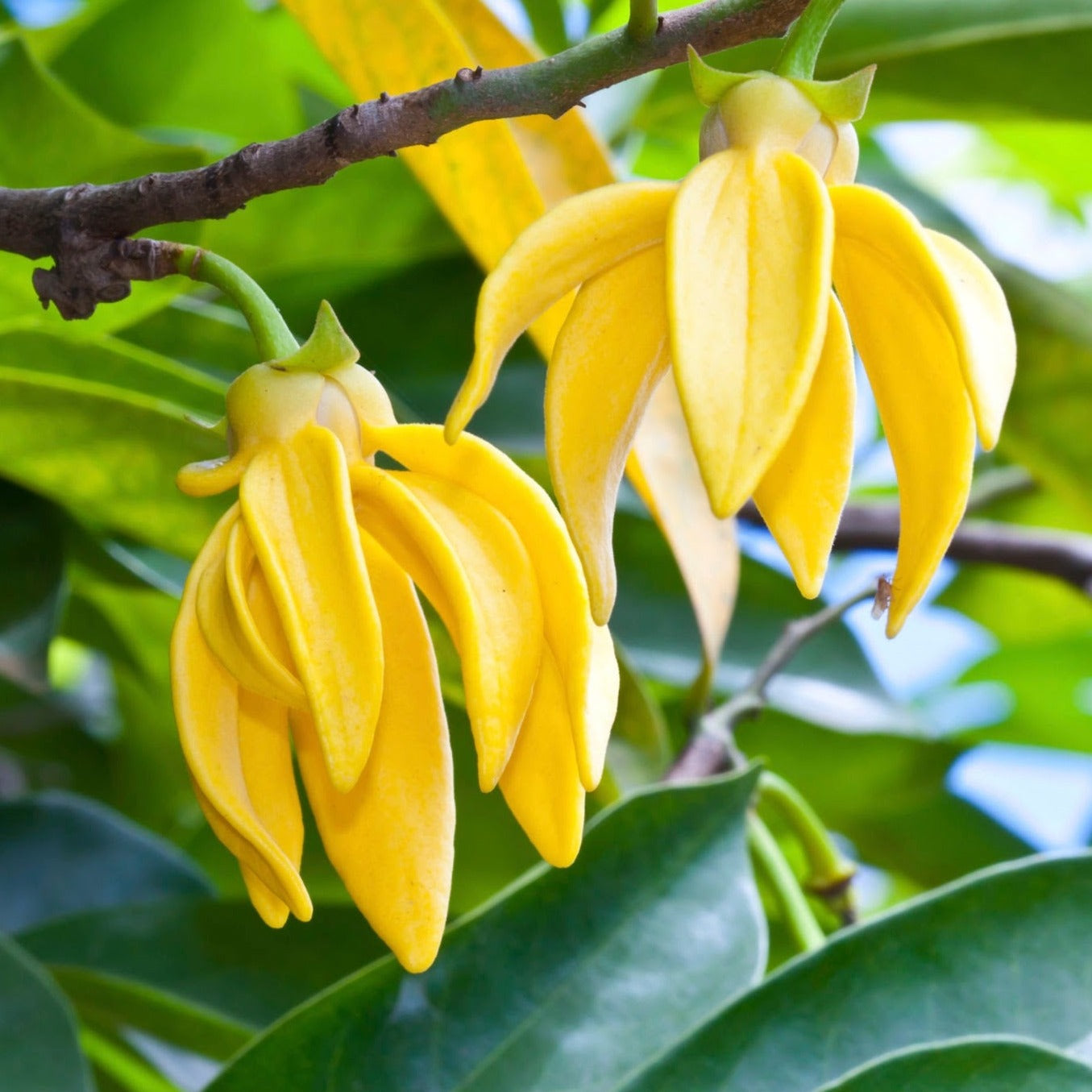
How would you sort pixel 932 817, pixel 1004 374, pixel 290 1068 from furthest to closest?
pixel 932 817
pixel 290 1068
pixel 1004 374

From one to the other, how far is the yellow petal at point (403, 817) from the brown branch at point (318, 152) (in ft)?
0.44

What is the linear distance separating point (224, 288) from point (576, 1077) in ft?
1.15

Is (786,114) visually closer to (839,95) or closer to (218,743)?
(839,95)

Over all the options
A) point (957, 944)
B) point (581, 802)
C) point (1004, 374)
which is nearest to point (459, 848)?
Answer: point (957, 944)

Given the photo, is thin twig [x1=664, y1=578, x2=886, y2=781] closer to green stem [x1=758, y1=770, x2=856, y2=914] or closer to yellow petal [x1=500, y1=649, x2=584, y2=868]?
green stem [x1=758, y1=770, x2=856, y2=914]

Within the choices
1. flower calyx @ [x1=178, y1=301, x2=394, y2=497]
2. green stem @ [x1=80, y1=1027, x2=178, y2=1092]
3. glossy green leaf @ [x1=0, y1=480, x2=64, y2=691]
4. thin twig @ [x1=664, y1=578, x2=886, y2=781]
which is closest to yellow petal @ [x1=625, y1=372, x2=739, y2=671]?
thin twig @ [x1=664, y1=578, x2=886, y2=781]

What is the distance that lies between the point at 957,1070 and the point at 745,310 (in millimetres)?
298

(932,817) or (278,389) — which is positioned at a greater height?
(278,389)

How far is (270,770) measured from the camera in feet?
1.40

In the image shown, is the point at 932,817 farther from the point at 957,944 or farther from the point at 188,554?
the point at 188,554

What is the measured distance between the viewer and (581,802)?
0.41 metres

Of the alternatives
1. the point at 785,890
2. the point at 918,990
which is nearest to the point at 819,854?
the point at 785,890

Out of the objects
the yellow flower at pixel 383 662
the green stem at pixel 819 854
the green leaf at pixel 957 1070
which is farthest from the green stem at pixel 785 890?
the yellow flower at pixel 383 662

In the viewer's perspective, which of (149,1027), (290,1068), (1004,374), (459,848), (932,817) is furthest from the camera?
(932,817)
